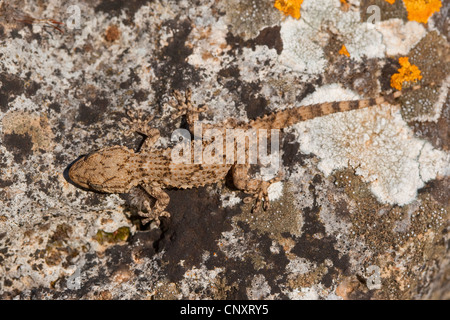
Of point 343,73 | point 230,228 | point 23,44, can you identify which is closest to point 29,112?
point 23,44

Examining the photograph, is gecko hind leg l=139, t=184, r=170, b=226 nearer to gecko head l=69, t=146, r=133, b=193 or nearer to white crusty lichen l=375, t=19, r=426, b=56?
gecko head l=69, t=146, r=133, b=193

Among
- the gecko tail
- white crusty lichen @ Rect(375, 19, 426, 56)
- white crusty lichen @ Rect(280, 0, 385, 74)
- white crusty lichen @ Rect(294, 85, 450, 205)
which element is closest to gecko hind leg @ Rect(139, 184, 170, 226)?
the gecko tail

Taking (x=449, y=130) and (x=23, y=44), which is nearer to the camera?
(x=23, y=44)

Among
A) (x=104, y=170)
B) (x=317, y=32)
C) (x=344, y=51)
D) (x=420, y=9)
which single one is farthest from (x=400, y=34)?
(x=104, y=170)

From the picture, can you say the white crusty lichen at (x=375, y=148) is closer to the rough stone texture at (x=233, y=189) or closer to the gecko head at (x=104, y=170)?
the rough stone texture at (x=233, y=189)

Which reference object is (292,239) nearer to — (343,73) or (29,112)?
(343,73)

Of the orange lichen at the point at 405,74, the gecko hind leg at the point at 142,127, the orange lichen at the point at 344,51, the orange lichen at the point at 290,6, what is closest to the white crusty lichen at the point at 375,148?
the orange lichen at the point at 405,74
